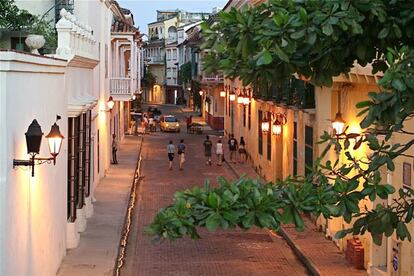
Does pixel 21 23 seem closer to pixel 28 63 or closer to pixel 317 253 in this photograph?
pixel 28 63

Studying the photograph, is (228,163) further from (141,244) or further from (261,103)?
(141,244)

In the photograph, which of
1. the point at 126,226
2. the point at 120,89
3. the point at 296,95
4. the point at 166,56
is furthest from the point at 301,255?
the point at 166,56

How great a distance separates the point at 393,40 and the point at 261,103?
26284mm

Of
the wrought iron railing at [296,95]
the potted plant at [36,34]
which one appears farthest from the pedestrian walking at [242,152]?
the potted plant at [36,34]

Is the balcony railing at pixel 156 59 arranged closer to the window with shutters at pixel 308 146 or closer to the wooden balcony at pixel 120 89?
the wooden balcony at pixel 120 89

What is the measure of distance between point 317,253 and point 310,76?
11.2 m

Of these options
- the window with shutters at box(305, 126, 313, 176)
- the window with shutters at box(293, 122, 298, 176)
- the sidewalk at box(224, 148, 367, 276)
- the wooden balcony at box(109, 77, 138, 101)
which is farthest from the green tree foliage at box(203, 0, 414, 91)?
the wooden balcony at box(109, 77, 138, 101)

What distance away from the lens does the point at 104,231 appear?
1958 cm

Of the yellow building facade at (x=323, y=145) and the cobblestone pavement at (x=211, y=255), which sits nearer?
the yellow building facade at (x=323, y=145)

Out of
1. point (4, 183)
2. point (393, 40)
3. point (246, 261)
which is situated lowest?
point (246, 261)

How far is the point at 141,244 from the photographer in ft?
62.4

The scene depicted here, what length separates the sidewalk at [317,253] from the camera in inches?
629

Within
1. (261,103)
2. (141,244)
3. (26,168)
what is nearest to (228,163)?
(261,103)

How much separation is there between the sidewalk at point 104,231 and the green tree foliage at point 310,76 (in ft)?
30.7
